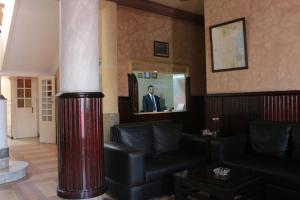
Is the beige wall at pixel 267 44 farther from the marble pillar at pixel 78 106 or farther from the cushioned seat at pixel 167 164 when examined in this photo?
the marble pillar at pixel 78 106

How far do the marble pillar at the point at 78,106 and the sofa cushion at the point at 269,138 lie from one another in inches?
91.0

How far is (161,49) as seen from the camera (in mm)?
6383

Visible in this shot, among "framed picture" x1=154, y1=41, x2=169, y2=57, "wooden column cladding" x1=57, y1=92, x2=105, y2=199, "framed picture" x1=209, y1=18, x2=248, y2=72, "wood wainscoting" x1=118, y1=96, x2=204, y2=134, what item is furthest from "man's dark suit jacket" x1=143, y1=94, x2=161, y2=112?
"wooden column cladding" x1=57, y1=92, x2=105, y2=199

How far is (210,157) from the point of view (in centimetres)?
370

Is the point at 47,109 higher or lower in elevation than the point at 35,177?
higher

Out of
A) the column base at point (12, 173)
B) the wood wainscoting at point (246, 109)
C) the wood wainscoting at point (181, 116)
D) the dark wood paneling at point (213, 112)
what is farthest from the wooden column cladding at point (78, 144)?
the wood wainscoting at point (181, 116)

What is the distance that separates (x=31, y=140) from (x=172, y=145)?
19.2 ft

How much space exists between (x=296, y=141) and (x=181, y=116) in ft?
11.7

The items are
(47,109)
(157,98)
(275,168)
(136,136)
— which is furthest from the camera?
(47,109)

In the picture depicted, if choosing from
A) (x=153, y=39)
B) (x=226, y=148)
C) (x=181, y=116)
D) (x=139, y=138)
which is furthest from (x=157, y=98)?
(x=226, y=148)

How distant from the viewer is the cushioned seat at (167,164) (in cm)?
312

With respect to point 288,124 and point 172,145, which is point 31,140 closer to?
point 172,145

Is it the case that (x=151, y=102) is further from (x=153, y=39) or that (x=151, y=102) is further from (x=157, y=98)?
(x=153, y=39)

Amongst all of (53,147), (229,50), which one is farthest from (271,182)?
(53,147)
